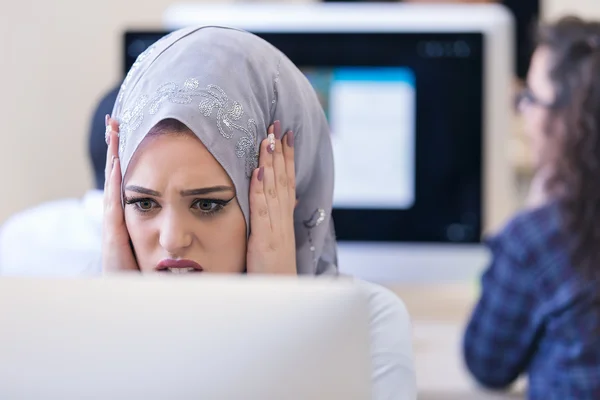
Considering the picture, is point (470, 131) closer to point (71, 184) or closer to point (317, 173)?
point (317, 173)

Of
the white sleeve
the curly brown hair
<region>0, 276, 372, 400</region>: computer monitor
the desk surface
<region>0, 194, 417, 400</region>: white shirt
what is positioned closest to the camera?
<region>0, 276, 372, 400</region>: computer monitor

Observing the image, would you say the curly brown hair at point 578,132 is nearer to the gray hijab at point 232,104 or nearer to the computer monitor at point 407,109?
the computer monitor at point 407,109

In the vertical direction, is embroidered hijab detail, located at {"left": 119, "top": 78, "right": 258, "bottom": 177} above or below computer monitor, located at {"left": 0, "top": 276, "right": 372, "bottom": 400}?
above

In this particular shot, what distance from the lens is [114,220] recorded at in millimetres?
897

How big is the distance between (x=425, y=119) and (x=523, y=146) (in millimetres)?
1301

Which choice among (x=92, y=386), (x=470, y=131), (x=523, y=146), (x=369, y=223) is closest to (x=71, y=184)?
(x=369, y=223)

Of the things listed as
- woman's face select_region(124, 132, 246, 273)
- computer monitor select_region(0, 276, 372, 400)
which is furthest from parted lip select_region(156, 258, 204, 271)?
computer monitor select_region(0, 276, 372, 400)

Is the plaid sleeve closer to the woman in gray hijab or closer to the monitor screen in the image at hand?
the monitor screen

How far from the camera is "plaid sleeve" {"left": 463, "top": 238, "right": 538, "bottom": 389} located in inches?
66.7

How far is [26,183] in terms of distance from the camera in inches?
94.3

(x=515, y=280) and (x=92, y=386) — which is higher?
(x=92, y=386)

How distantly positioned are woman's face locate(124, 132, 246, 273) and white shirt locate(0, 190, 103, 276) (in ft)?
1.73

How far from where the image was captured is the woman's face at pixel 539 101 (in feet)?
5.77

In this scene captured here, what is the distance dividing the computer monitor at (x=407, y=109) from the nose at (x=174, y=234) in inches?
39.0
